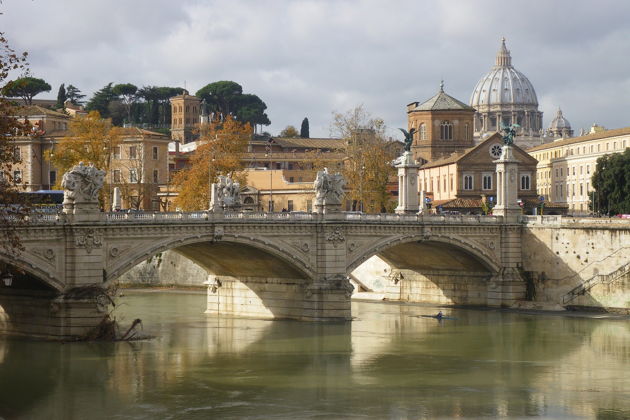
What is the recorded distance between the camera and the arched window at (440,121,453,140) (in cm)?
12625

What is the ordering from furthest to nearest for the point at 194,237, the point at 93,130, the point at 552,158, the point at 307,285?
the point at 552,158
the point at 93,130
the point at 307,285
the point at 194,237

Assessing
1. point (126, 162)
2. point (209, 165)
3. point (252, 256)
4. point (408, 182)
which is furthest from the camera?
point (126, 162)

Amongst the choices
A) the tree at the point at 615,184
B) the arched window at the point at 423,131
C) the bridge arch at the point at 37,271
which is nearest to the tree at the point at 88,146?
the bridge arch at the point at 37,271

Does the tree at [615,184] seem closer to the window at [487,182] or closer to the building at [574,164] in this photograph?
the window at [487,182]

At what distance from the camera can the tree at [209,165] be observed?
9250cm

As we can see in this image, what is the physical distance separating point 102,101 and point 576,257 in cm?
10963

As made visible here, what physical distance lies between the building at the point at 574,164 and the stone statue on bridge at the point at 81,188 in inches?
3234

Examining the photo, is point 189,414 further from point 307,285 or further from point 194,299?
point 194,299

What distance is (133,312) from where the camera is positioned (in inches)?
2751

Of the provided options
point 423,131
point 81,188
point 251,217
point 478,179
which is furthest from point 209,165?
point 81,188

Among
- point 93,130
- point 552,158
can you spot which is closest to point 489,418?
point 93,130

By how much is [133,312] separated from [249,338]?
12.6 meters

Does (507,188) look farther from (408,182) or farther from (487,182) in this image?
(487,182)

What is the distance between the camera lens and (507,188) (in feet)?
249
